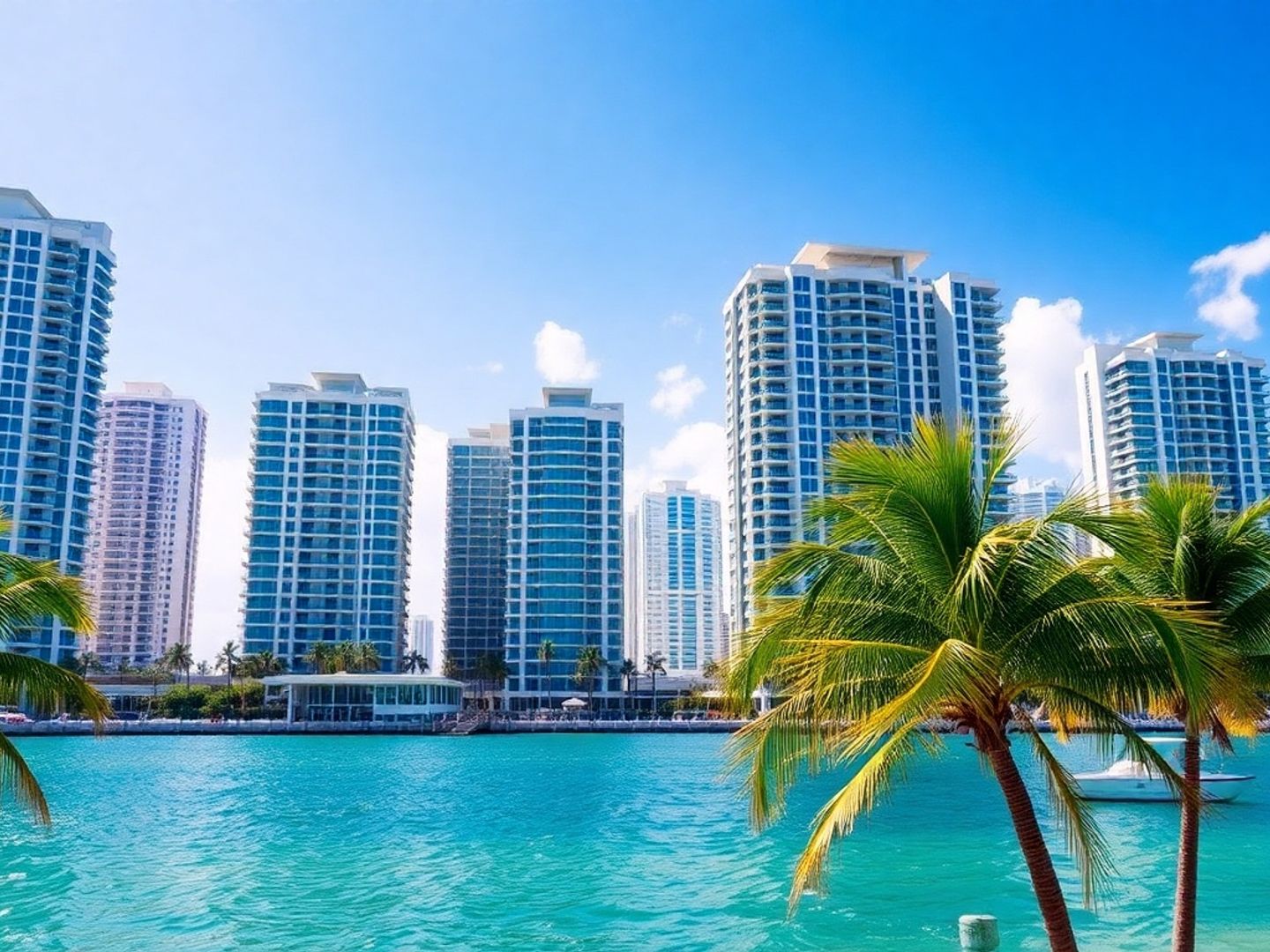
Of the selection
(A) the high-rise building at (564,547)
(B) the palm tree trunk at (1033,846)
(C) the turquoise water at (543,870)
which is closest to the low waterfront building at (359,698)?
(A) the high-rise building at (564,547)

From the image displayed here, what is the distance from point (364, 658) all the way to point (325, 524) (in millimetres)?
21116

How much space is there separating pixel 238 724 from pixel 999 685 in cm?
10737

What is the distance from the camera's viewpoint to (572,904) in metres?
25.1

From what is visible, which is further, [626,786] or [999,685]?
[626,786]

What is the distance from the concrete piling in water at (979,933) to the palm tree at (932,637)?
401 inches

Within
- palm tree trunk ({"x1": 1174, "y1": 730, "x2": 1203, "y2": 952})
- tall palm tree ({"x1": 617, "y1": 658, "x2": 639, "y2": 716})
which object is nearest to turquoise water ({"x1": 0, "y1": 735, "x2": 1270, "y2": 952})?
palm tree trunk ({"x1": 1174, "y1": 730, "x2": 1203, "y2": 952})

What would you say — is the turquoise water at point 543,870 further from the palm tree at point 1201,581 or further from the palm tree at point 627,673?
the palm tree at point 627,673

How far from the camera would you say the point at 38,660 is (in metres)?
13.2

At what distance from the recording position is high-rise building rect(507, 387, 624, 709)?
→ 134 m

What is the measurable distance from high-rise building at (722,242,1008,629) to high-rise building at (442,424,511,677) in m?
54.1

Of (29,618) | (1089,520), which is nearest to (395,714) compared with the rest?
(29,618)

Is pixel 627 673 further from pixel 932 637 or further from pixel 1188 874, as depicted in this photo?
pixel 932 637

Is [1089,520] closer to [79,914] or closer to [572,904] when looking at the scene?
[572,904]

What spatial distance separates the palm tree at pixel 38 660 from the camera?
12.8 meters
